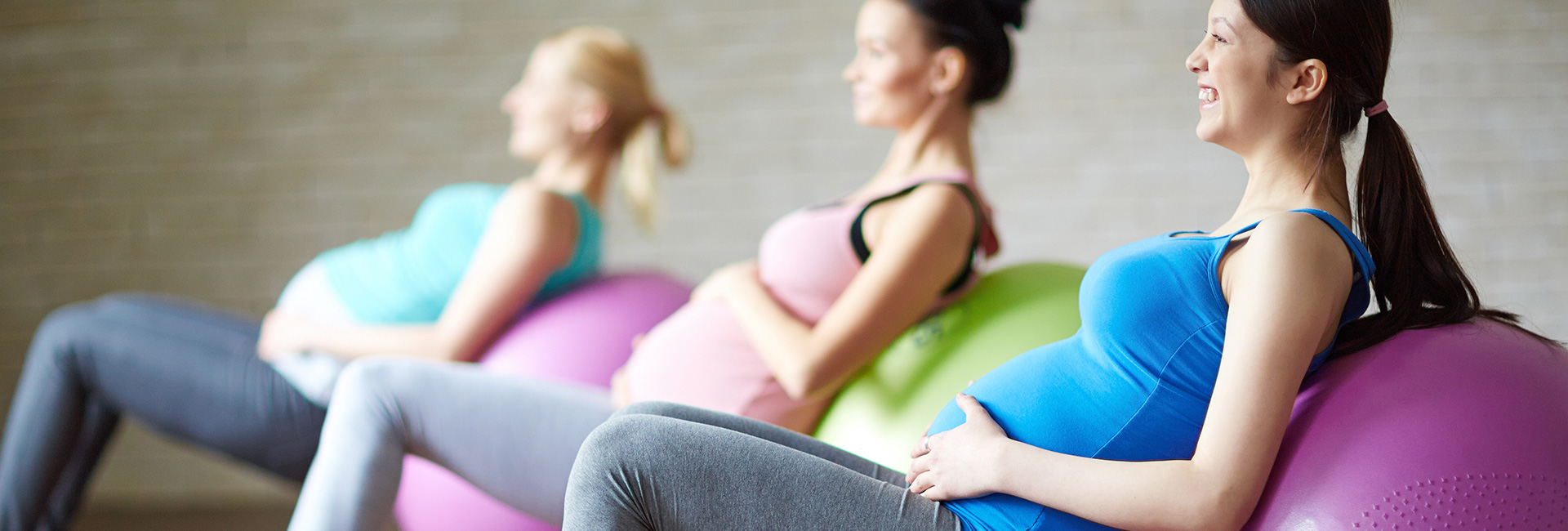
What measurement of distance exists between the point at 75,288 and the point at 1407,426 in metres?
3.53

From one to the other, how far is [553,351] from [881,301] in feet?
2.28

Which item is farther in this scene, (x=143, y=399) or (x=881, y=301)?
(x=143, y=399)

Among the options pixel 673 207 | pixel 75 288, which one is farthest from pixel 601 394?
pixel 75 288

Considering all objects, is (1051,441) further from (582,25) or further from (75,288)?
(75,288)

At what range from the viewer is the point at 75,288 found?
10.4 ft

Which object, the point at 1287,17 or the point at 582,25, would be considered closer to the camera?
the point at 1287,17

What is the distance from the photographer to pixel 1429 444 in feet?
2.66

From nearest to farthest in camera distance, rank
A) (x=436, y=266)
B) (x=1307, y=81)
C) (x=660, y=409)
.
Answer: (x=1307, y=81)
(x=660, y=409)
(x=436, y=266)

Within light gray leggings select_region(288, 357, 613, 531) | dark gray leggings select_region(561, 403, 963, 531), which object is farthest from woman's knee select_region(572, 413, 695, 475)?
light gray leggings select_region(288, 357, 613, 531)

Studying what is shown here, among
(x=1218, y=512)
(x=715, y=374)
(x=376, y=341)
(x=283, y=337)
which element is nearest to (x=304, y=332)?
(x=283, y=337)

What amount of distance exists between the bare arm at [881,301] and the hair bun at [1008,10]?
31cm

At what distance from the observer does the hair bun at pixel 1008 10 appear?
4.86ft

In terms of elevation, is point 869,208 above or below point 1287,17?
below

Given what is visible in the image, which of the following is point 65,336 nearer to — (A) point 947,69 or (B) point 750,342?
(B) point 750,342
